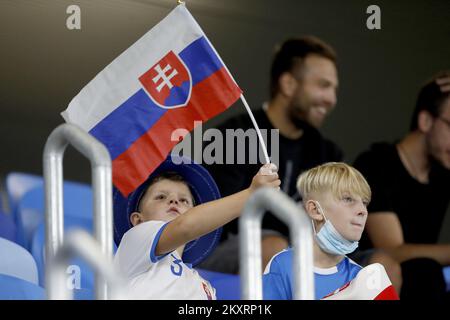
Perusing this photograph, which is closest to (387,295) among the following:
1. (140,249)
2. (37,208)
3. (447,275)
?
(140,249)

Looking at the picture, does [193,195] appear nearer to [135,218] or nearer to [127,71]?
[135,218]

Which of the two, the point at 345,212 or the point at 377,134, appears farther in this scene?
the point at 377,134

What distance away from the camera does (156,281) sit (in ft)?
15.6

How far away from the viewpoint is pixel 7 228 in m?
6.16

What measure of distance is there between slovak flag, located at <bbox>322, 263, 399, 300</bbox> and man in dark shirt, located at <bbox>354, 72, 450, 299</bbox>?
1906 millimetres

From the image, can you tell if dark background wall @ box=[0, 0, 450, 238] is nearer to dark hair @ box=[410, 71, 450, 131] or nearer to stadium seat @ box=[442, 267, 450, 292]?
dark hair @ box=[410, 71, 450, 131]

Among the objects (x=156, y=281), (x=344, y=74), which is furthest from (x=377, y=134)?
(x=156, y=281)

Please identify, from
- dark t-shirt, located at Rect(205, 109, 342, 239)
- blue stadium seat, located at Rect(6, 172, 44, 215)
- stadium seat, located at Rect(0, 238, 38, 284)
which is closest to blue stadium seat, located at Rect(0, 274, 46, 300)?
stadium seat, located at Rect(0, 238, 38, 284)

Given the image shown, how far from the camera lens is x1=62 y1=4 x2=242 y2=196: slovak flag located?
5.00m

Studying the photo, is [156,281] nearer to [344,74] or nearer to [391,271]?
[391,271]

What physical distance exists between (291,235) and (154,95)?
6.05ft

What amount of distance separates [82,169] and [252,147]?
1.06 metres
